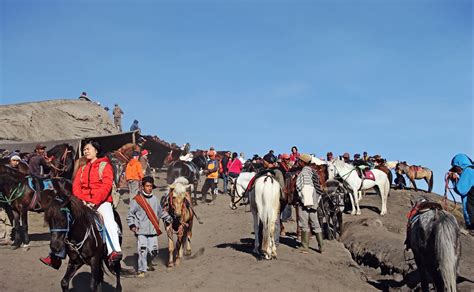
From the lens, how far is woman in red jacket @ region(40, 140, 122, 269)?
851 centimetres

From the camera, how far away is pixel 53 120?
3350 centimetres

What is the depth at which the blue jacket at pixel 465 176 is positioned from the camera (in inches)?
427

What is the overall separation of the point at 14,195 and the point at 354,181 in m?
13.9

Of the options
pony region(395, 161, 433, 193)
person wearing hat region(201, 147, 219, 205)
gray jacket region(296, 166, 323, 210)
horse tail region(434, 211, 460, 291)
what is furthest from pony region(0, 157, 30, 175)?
pony region(395, 161, 433, 193)

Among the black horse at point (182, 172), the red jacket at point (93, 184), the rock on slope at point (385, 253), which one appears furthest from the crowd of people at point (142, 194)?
the black horse at point (182, 172)

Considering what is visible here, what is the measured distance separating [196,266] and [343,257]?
421cm

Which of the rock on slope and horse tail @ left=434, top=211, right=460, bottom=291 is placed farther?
the rock on slope

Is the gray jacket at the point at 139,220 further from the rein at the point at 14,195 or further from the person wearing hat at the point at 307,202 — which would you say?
the rein at the point at 14,195

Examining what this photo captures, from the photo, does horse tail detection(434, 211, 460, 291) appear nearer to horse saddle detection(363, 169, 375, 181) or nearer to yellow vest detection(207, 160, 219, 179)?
horse saddle detection(363, 169, 375, 181)

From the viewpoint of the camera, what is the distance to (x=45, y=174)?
16750 mm

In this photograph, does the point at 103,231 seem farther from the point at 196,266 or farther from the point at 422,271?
the point at 422,271

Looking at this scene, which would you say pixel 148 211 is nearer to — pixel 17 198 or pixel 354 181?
pixel 17 198

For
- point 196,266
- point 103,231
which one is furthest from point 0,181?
point 103,231

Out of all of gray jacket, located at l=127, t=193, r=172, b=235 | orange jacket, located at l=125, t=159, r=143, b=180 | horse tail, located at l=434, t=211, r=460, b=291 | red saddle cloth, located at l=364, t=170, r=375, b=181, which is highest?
orange jacket, located at l=125, t=159, r=143, b=180
